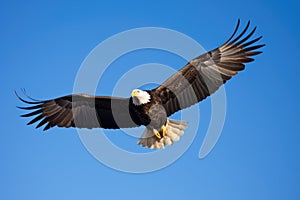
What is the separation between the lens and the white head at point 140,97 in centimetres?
927

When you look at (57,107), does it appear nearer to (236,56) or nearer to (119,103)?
(119,103)

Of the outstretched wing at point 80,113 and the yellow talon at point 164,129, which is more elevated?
the outstretched wing at point 80,113

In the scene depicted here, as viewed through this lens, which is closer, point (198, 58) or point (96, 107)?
point (198, 58)

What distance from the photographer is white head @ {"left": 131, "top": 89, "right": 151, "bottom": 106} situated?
9266 millimetres

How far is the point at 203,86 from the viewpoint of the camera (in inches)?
367

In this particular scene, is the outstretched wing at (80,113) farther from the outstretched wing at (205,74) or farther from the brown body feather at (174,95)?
the outstretched wing at (205,74)

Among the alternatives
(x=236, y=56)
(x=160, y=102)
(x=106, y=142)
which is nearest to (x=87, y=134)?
(x=106, y=142)

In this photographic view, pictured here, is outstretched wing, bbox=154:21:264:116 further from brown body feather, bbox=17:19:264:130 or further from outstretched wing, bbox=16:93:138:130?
outstretched wing, bbox=16:93:138:130

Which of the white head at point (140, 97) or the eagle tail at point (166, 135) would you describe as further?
the eagle tail at point (166, 135)

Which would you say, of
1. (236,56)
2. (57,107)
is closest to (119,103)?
(57,107)

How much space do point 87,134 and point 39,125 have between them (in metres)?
0.78

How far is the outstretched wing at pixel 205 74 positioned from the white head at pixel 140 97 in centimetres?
21

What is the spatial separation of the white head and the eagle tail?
0.68 m

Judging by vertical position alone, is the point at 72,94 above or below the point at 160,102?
above
